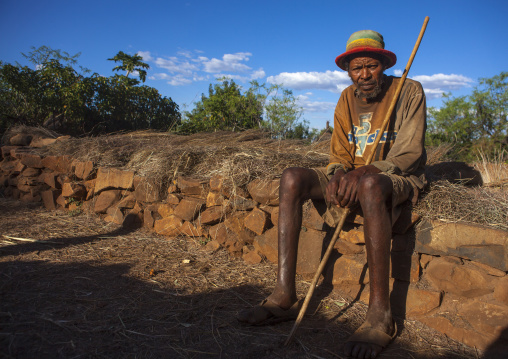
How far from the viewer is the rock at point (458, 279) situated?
90.1 inches

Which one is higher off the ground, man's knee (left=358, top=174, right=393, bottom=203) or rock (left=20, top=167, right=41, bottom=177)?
man's knee (left=358, top=174, right=393, bottom=203)

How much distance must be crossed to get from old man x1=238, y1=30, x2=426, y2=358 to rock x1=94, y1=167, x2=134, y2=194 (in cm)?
294

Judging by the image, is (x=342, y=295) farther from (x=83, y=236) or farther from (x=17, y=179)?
(x=17, y=179)

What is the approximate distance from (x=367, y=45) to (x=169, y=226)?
2.92 meters

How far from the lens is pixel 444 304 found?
2.44 meters

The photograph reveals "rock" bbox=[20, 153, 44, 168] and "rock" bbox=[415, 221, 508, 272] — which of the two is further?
"rock" bbox=[20, 153, 44, 168]

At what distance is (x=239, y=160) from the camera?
391 centimetres

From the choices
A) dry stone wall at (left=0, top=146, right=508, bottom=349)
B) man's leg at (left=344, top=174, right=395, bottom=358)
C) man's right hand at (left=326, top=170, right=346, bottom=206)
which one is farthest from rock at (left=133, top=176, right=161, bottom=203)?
man's leg at (left=344, top=174, right=395, bottom=358)

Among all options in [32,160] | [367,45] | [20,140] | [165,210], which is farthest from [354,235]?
[20,140]

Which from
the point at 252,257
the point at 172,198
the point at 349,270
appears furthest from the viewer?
the point at 172,198

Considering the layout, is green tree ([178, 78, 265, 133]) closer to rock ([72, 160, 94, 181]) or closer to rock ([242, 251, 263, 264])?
rock ([72, 160, 94, 181])

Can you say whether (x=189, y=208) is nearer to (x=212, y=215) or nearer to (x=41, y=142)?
(x=212, y=215)

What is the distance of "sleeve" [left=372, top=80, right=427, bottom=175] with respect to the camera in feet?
8.27

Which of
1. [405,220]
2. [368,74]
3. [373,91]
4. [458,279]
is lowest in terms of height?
[458,279]
